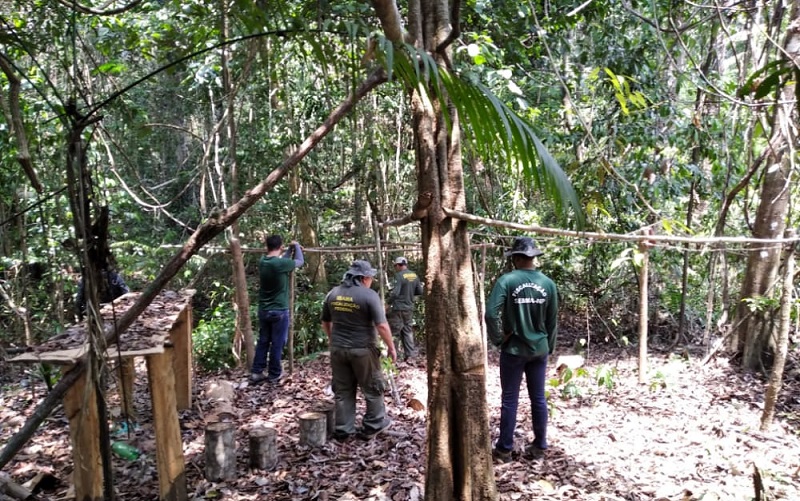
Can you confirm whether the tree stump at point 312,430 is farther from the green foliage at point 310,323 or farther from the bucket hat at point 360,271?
the green foliage at point 310,323

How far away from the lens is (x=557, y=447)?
Answer: 482 centimetres

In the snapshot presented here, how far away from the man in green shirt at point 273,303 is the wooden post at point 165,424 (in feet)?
9.25

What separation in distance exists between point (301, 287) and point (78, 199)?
892 cm

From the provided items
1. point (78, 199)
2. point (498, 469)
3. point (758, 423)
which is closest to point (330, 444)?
point (498, 469)

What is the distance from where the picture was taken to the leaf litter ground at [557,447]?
4070 mm

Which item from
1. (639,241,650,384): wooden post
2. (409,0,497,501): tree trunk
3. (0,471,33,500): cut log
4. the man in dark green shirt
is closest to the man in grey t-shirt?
(409,0,497,501): tree trunk

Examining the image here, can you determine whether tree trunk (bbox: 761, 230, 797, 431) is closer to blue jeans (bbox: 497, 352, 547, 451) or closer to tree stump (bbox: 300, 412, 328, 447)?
blue jeans (bbox: 497, 352, 547, 451)

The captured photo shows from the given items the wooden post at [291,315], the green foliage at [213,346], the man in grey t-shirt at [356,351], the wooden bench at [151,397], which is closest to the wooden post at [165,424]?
the wooden bench at [151,397]

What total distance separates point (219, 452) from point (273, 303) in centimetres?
252

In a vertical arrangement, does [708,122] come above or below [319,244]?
above

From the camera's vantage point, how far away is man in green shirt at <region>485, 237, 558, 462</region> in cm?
443

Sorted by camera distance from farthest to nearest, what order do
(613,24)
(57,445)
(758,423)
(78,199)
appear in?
(613,24) → (758,423) → (57,445) → (78,199)

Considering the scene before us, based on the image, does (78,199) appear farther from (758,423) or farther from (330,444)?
(758,423)

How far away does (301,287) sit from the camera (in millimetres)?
10789
